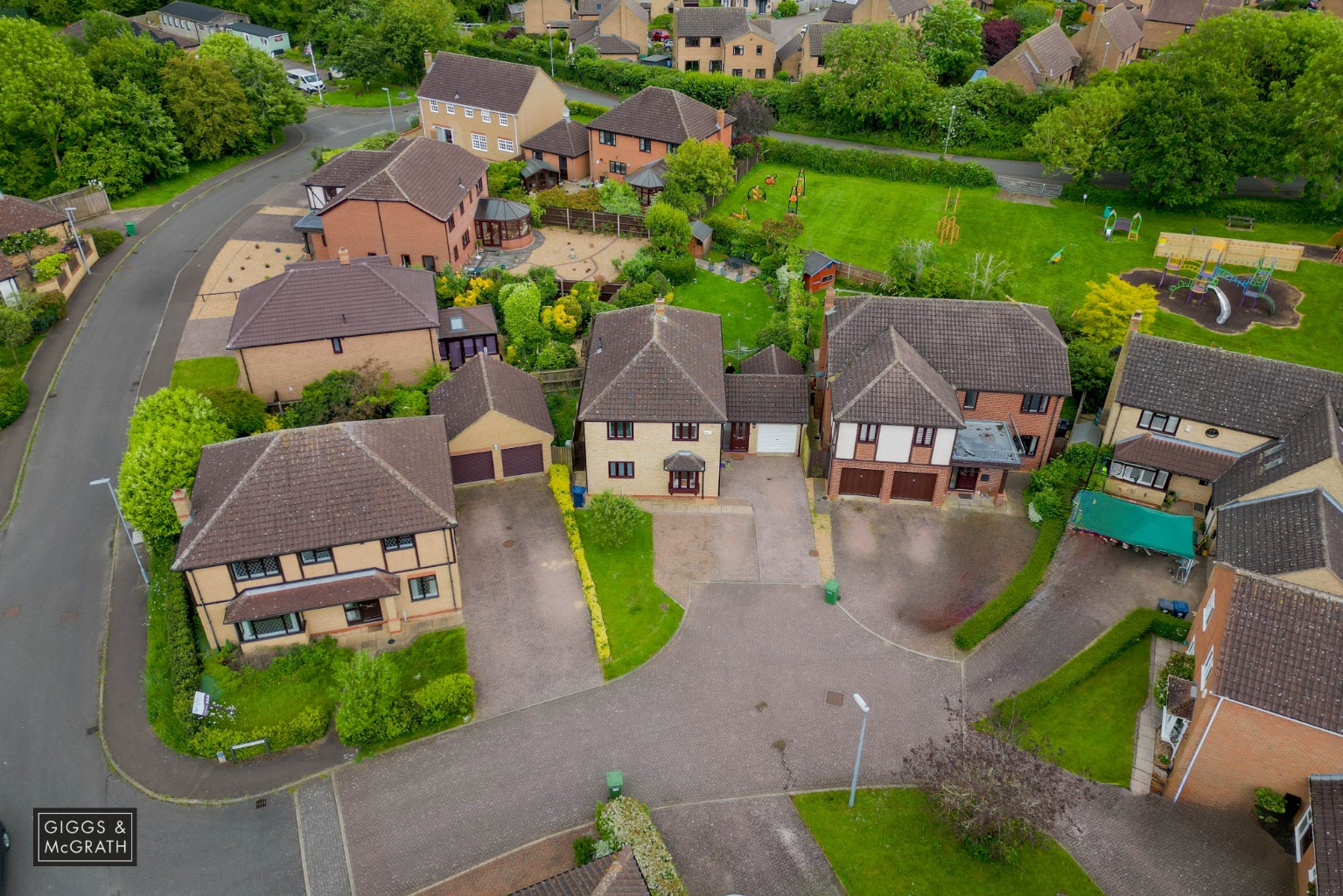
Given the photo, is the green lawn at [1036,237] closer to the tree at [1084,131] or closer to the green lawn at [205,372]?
the tree at [1084,131]

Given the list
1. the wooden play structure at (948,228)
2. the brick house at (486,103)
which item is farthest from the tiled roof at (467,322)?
the wooden play structure at (948,228)

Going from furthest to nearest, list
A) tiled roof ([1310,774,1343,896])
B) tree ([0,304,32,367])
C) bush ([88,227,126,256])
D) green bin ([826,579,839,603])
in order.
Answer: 1. bush ([88,227,126,256])
2. tree ([0,304,32,367])
3. green bin ([826,579,839,603])
4. tiled roof ([1310,774,1343,896])

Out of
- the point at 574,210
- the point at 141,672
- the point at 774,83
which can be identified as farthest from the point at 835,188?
the point at 141,672

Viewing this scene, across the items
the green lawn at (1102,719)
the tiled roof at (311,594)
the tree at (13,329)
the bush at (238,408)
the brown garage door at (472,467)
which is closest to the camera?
the green lawn at (1102,719)

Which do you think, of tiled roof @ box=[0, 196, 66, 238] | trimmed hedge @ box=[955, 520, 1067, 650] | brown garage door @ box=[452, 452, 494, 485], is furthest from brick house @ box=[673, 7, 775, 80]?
trimmed hedge @ box=[955, 520, 1067, 650]

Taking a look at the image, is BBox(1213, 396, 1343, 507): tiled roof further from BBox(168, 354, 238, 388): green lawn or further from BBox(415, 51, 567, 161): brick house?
BBox(415, 51, 567, 161): brick house

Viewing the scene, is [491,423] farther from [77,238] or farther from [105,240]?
[105,240]
